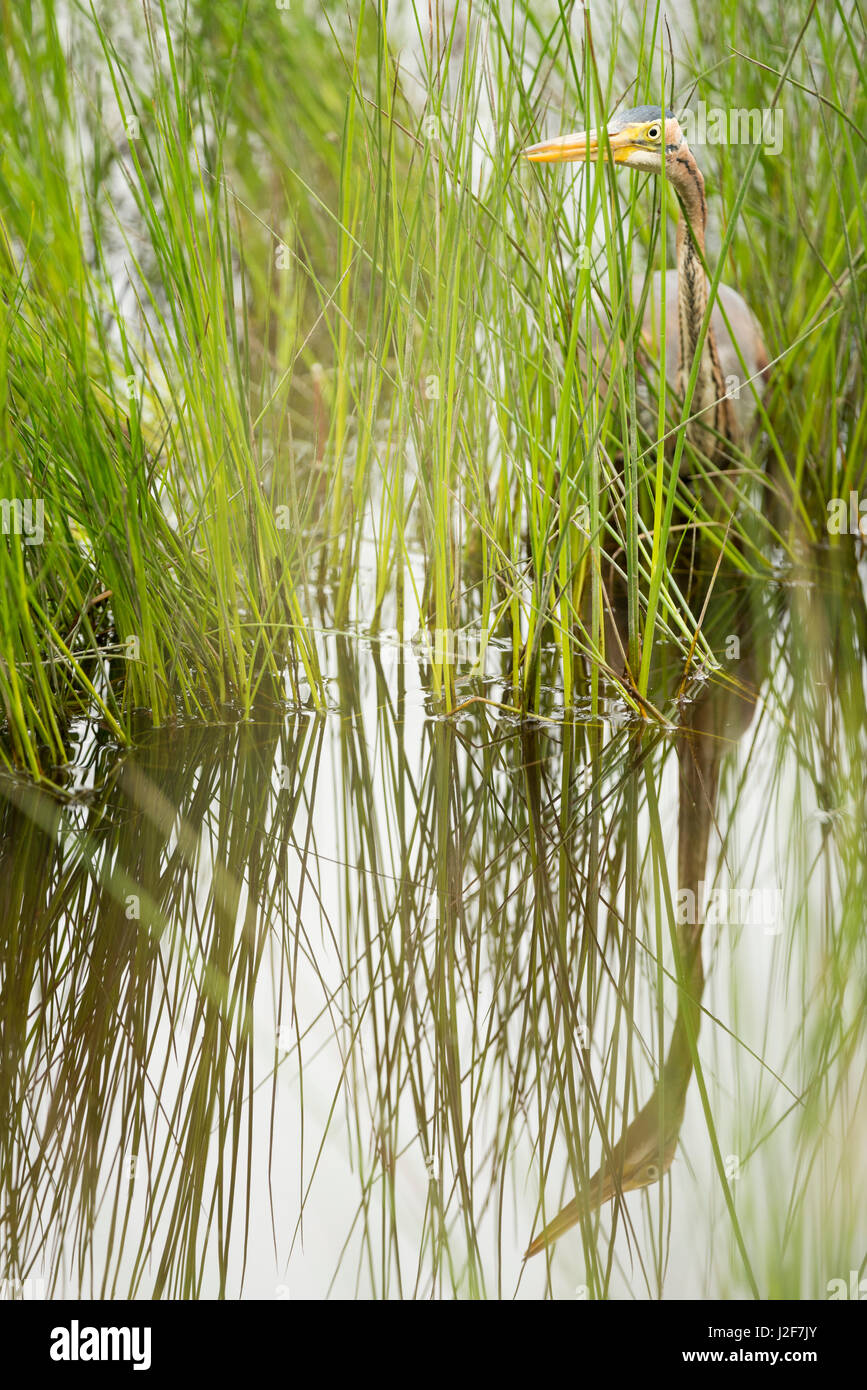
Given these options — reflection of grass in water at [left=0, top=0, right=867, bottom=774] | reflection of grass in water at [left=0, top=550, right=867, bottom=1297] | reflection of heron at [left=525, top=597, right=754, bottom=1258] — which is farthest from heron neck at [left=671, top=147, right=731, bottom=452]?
reflection of grass in water at [left=0, top=550, right=867, bottom=1297]

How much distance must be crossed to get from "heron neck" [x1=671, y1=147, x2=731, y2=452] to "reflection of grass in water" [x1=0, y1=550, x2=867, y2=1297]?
2.00ft

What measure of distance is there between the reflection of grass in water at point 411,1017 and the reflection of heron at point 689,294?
448 millimetres

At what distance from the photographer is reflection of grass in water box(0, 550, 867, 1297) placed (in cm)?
59

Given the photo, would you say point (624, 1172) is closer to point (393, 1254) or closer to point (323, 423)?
point (393, 1254)

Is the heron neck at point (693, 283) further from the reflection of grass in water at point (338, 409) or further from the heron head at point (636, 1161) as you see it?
the heron head at point (636, 1161)

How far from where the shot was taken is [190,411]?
3.95 feet

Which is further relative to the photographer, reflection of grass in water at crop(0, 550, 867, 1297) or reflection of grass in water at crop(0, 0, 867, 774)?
reflection of grass in water at crop(0, 0, 867, 774)

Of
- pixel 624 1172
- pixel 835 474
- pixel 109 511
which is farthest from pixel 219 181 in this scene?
pixel 835 474

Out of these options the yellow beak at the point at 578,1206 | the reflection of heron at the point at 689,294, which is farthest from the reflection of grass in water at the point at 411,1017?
the reflection of heron at the point at 689,294

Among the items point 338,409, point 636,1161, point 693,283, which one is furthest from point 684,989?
point 693,283

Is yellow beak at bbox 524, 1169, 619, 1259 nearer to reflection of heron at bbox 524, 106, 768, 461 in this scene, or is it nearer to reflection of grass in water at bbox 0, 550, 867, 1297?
reflection of grass in water at bbox 0, 550, 867, 1297

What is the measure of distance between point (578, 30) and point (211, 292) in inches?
48.2

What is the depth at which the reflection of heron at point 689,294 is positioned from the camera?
1189 millimetres

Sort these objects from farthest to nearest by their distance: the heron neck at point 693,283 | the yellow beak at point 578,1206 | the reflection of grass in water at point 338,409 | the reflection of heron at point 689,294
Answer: the heron neck at point 693,283 < the reflection of heron at point 689,294 < the reflection of grass in water at point 338,409 < the yellow beak at point 578,1206
